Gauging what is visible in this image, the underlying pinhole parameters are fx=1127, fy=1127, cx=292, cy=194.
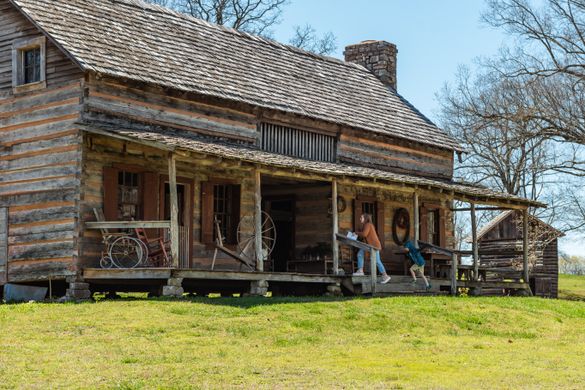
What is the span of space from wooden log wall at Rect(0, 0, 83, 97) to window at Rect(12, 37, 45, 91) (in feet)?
0.60

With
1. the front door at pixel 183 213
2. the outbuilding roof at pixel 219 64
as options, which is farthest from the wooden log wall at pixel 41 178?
the front door at pixel 183 213

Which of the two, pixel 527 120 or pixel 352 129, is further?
pixel 527 120

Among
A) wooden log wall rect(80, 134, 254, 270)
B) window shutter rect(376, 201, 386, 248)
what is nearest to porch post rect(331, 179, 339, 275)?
wooden log wall rect(80, 134, 254, 270)

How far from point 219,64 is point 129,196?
579 cm

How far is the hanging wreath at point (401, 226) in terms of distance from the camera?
101 feet

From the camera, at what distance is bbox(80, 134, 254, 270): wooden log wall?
22703 mm

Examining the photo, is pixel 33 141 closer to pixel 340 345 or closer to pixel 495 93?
pixel 340 345

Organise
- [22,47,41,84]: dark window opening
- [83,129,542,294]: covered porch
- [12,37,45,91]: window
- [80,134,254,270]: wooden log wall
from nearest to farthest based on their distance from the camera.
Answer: [83,129,542,294]: covered porch → [80,134,254,270]: wooden log wall → [12,37,45,91]: window → [22,47,41,84]: dark window opening

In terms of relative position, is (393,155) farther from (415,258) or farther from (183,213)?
(183,213)

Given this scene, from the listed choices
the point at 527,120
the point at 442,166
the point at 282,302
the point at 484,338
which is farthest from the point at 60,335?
the point at 527,120

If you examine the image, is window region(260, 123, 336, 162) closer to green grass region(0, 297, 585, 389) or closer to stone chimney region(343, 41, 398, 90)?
green grass region(0, 297, 585, 389)

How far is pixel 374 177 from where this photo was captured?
26.4 metres

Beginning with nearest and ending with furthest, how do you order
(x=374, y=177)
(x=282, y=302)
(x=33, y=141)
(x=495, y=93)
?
1. (x=282, y=302)
2. (x=33, y=141)
3. (x=374, y=177)
4. (x=495, y=93)

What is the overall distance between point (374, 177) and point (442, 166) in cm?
835
